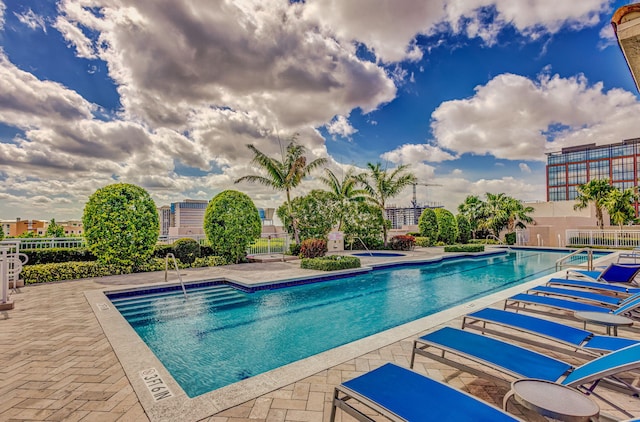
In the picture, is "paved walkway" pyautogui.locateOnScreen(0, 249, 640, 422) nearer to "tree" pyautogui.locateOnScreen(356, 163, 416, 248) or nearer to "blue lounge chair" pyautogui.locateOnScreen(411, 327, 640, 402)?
"blue lounge chair" pyautogui.locateOnScreen(411, 327, 640, 402)

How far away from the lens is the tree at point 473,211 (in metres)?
26.6

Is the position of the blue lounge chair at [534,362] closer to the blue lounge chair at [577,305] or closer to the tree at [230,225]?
the blue lounge chair at [577,305]

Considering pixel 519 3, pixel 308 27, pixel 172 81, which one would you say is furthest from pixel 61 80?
pixel 519 3

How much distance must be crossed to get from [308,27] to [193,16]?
3.84 meters

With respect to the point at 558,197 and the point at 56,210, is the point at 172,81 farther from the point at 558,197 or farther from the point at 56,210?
the point at 558,197

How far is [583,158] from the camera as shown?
7075cm

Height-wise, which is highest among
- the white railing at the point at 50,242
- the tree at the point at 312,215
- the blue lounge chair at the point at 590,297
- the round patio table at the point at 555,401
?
the tree at the point at 312,215

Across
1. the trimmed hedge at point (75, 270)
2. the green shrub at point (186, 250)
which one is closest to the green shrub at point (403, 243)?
the green shrub at point (186, 250)

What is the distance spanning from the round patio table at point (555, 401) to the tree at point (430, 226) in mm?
20501

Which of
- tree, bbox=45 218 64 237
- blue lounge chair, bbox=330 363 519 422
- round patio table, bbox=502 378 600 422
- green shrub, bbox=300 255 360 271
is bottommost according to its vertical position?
green shrub, bbox=300 255 360 271

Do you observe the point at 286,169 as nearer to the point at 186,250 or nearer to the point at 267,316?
the point at 186,250

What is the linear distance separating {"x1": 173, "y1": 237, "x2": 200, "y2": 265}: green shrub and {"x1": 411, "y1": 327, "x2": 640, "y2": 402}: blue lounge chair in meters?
9.87

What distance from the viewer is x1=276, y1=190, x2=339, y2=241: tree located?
16.4m

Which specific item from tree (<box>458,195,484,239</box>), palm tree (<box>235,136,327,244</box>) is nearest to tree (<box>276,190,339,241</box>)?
palm tree (<box>235,136,327,244</box>)
